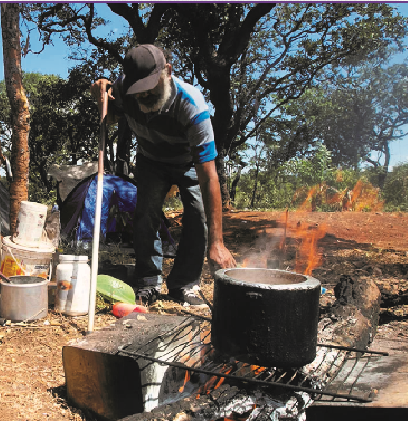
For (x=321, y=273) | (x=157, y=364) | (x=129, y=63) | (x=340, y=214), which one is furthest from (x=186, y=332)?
(x=340, y=214)

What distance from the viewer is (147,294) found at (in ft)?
12.9

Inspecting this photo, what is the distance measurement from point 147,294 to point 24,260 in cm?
117

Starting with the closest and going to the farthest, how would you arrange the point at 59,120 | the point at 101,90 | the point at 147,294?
the point at 101,90, the point at 147,294, the point at 59,120

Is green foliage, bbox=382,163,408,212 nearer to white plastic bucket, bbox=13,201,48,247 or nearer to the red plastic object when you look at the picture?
the red plastic object

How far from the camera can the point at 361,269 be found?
19.1 ft

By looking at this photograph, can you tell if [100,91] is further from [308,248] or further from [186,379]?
[308,248]

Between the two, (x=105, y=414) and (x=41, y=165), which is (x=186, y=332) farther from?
(x=41, y=165)

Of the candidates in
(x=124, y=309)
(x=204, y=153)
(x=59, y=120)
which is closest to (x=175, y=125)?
(x=204, y=153)

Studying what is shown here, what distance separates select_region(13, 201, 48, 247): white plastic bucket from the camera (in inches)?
151

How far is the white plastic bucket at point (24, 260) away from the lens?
3674 mm

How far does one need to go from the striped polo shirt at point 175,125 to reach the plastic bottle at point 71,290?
1234 millimetres

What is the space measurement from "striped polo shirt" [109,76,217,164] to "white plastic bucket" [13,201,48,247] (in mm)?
1132

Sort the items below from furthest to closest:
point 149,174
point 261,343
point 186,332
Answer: point 149,174
point 186,332
point 261,343

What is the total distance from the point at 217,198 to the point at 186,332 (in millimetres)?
936
